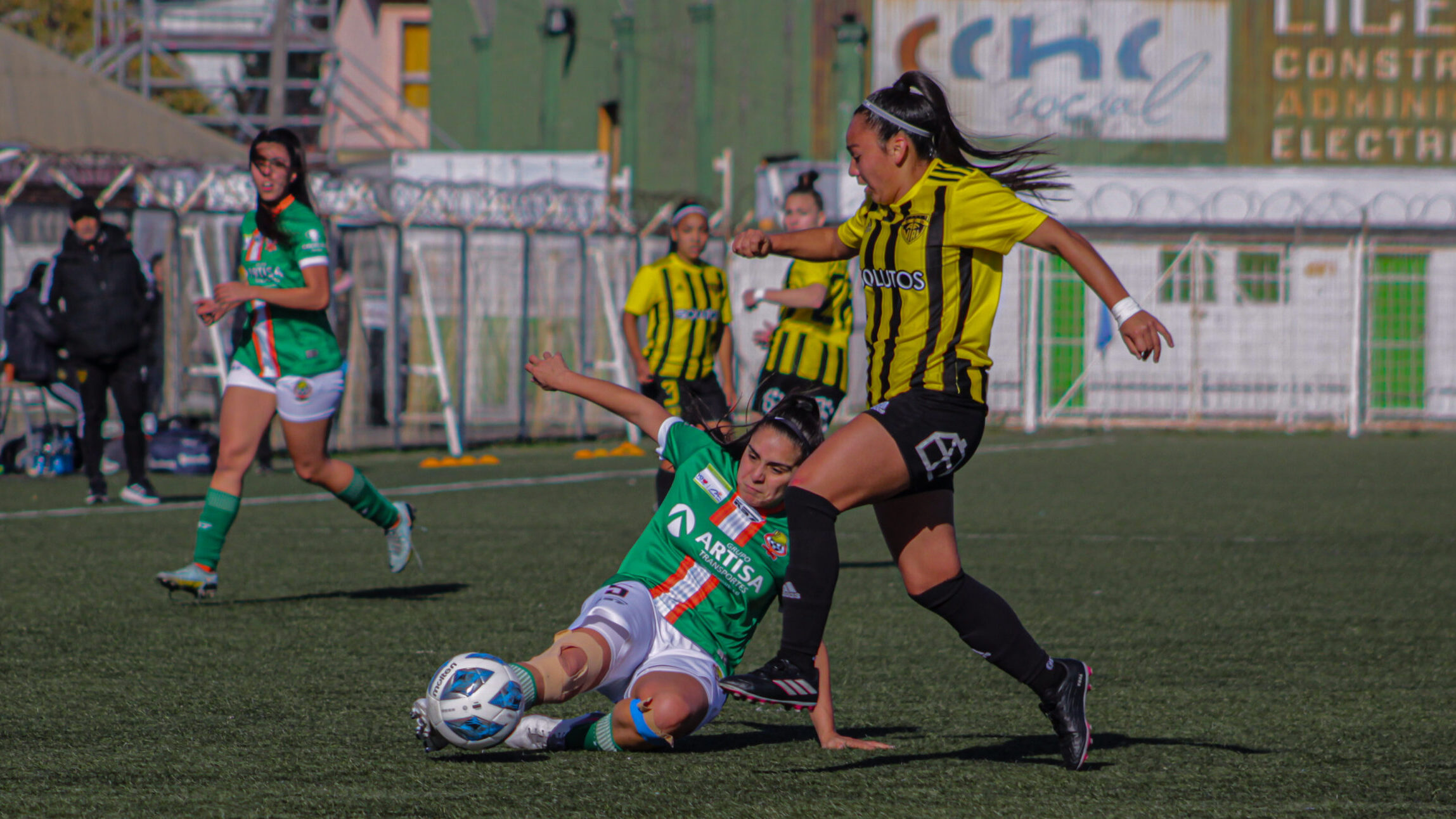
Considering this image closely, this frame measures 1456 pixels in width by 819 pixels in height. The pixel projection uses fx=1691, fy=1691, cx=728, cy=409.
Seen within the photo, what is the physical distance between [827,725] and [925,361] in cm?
109

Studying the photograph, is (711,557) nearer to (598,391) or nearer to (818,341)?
(598,391)

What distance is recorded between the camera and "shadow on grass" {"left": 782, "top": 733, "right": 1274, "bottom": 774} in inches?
178

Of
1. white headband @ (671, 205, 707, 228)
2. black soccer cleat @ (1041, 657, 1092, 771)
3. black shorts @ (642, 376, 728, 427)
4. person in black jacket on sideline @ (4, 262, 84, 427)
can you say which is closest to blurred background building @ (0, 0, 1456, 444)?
person in black jacket on sideline @ (4, 262, 84, 427)

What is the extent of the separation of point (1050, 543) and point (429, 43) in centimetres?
2578

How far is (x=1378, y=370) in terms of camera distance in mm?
24031

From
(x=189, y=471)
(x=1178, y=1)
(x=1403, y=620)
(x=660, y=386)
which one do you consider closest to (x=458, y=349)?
(x=189, y=471)

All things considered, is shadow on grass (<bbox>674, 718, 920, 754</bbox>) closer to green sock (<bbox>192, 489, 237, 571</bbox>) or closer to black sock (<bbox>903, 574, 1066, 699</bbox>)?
black sock (<bbox>903, 574, 1066, 699</bbox>)

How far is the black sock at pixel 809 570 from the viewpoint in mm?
4133

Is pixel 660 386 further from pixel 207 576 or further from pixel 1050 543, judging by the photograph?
pixel 207 576

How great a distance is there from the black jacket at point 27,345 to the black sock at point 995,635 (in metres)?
10.7

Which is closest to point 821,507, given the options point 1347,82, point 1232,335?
point 1232,335

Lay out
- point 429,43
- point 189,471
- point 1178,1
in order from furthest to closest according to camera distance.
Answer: point 429,43
point 1178,1
point 189,471

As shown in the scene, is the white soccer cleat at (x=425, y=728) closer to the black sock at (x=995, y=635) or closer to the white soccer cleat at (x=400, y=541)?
the black sock at (x=995, y=635)

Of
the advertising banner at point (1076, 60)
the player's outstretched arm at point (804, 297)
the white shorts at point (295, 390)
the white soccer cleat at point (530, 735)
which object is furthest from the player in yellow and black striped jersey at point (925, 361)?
the advertising banner at point (1076, 60)
